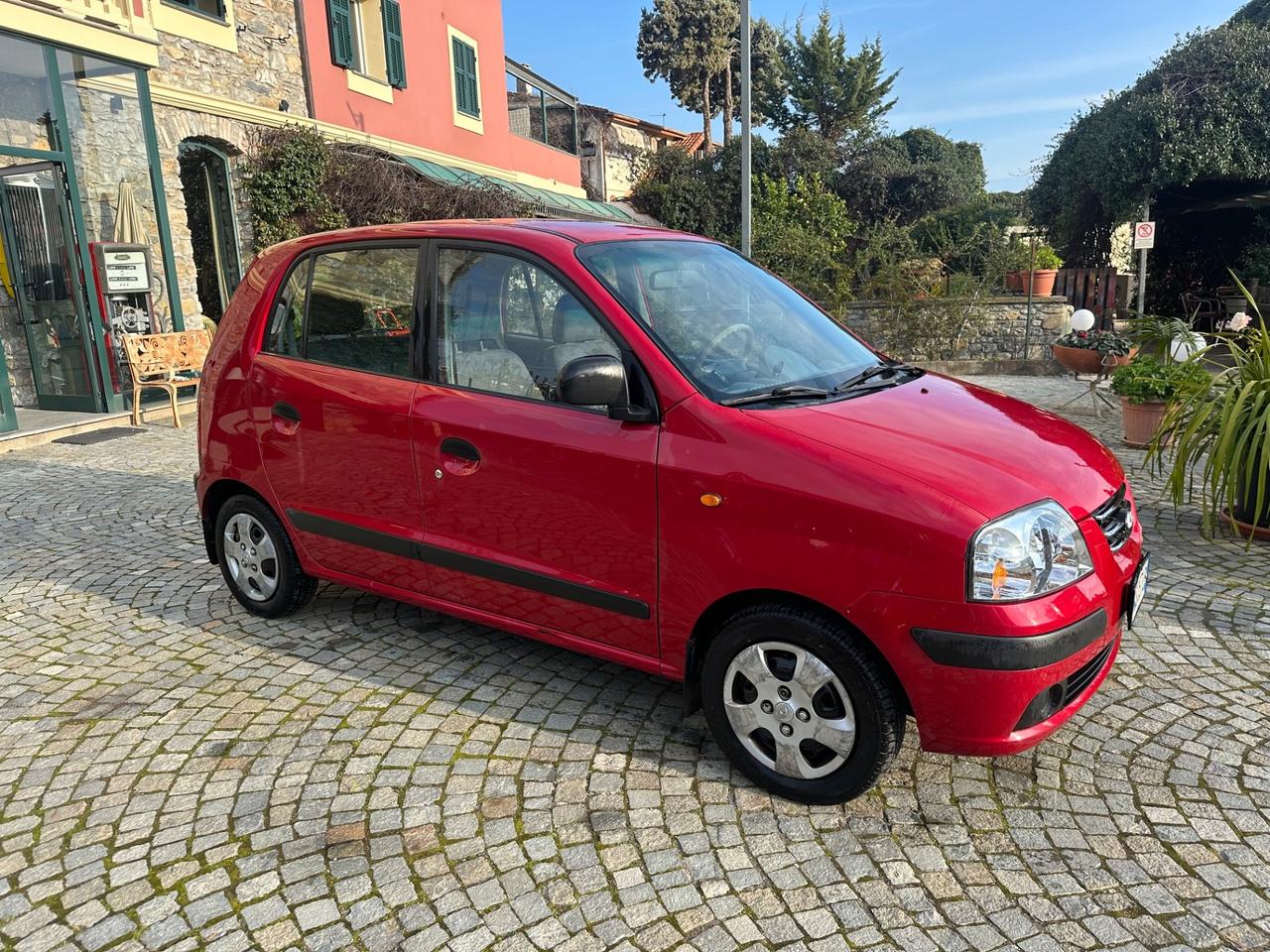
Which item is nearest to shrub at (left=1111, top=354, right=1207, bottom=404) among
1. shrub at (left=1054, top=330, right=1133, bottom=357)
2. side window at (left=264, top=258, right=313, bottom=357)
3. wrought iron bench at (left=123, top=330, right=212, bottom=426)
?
shrub at (left=1054, top=330, right=1133, bottom=357)

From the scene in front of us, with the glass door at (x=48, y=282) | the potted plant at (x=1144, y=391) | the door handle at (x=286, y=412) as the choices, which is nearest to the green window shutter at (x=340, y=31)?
the glass door at (x=48, y=282)

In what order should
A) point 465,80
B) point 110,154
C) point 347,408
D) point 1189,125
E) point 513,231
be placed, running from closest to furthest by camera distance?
point 513,231 → point 347,408 → point 110,154 → point 1189,125 → point 465,80

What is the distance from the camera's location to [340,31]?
14.5 meters

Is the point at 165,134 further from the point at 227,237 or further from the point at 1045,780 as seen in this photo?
the point at 1045,780

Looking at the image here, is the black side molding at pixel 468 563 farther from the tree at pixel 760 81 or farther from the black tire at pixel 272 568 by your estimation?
the tree at pixel 760 81

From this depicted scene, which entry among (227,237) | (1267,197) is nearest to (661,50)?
(1267,197)

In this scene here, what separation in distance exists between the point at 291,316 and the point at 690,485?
7.67ft

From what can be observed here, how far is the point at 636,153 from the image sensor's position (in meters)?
36.9

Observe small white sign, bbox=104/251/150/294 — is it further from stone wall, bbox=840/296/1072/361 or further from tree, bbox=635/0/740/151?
tree, bbox=635/0/740/151

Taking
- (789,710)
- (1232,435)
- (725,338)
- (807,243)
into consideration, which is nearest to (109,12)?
(725,338)

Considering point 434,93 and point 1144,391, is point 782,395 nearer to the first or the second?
point 1144,391

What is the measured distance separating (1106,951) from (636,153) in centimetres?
3776

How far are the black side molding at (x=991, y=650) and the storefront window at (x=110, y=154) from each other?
11213 millimetres

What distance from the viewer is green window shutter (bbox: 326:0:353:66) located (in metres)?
14.2
